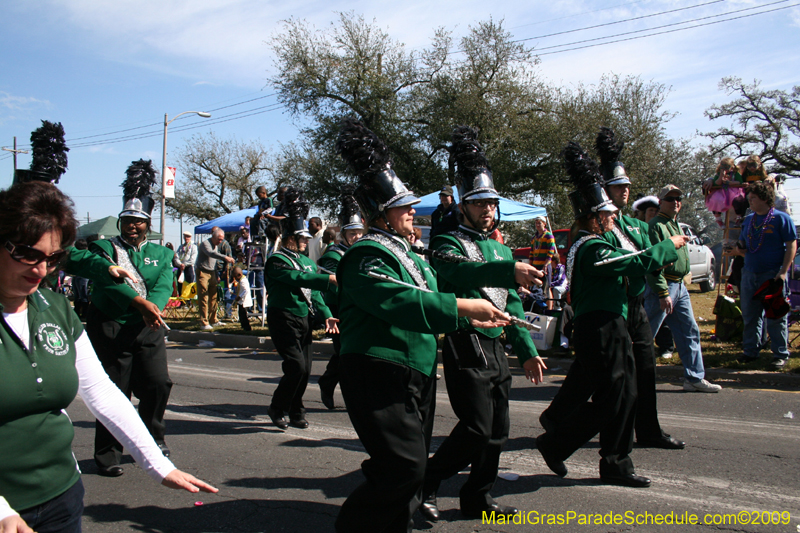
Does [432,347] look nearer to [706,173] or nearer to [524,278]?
[524,278]

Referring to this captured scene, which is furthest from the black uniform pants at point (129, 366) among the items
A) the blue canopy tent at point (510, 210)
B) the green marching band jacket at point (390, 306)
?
the blue canopy tent at point (510, 210)

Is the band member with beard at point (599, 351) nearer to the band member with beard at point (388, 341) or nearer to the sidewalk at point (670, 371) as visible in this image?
the band member with beard at point (388, 341)

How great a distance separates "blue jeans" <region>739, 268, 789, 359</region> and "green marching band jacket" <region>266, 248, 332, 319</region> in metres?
5.55

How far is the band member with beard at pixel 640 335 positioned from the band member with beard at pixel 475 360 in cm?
121

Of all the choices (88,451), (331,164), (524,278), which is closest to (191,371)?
(88,451)

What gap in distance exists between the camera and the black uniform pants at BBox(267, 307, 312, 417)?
5.83 meters

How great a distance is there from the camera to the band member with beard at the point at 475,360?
11.5 ft

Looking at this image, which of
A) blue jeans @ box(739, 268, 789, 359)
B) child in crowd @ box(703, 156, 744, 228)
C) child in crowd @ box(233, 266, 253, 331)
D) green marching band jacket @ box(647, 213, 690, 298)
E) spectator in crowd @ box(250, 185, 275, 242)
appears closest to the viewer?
green marching band jacket @ box(647, 213, 690, 298)

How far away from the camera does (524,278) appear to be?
303 centimetres

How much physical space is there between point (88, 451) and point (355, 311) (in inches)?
138

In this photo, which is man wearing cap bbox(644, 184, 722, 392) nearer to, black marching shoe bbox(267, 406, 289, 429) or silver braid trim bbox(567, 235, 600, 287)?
silver braid trim bbox(567, 235, 600, 287)

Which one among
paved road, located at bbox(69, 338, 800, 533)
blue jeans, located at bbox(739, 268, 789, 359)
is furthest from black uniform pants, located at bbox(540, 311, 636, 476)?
blue jeans, located at bbox(739, 268, 789, 359)

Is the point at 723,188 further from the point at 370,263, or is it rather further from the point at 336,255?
the point at 370,263

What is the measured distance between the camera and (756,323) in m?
7.82
